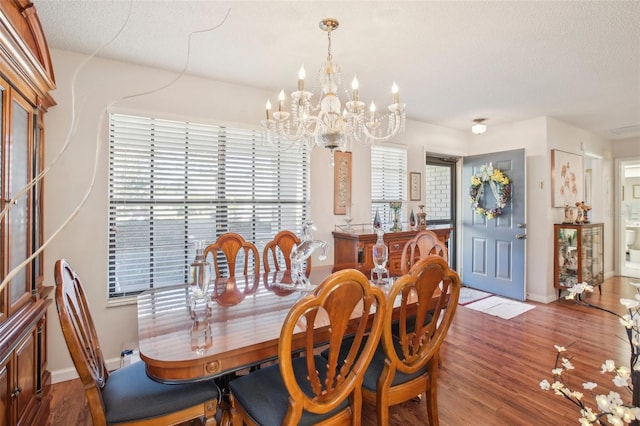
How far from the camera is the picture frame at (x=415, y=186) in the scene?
462 centimetres

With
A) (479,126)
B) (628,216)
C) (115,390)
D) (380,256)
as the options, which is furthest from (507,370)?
(628,216)

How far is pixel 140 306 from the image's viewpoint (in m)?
1.85

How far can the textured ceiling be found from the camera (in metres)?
2.02

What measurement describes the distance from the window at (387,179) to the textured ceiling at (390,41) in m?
0.98

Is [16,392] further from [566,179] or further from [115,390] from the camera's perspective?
[566,179]

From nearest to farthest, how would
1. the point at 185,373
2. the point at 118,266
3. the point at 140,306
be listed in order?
the point at 185,373 < the point at 140,306 < the point at 118,266

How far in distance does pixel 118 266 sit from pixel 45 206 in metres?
0.69

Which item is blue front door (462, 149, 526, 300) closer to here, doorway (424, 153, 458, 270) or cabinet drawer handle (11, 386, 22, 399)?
doorway (424, 153, 458, 270)

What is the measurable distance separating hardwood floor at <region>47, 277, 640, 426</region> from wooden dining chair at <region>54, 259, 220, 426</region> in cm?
92

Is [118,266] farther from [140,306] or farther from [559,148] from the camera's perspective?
[559,148]

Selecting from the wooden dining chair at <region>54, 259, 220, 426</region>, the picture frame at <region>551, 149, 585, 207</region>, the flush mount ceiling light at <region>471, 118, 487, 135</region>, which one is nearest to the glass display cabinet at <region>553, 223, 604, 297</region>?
the picture frame at <region>551, 149, 585, 207</region>

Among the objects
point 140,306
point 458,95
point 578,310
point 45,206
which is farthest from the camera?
point 578,310

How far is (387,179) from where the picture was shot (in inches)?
174

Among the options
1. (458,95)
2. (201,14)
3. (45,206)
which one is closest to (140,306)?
(45,206)
